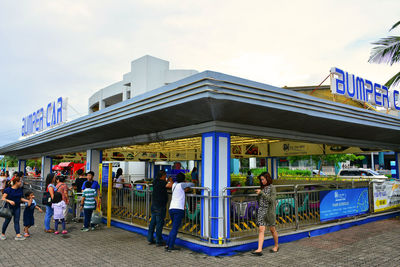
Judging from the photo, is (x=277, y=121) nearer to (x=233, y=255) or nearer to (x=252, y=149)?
(x=233, y=255)

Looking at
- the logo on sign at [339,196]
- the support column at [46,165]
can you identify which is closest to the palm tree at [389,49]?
the logo on sign at [339,196]

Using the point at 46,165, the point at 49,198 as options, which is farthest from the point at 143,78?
the point at 49,198

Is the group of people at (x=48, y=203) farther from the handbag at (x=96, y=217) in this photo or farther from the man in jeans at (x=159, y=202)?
the man in jeans at (x=159, y=202)

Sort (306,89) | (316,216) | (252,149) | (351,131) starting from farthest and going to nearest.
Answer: (306,89)
(252,149)
(351,131)
(316,216)

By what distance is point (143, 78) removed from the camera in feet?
Result: 112

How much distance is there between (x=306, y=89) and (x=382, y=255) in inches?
726

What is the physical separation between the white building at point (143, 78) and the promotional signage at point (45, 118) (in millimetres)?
16109

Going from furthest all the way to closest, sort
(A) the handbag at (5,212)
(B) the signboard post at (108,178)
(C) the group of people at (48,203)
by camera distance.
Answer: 1. (B) the signboard post at (108,178)
2. (C) the group of people at (48,203)
3. (A) the handbag at (5,212)

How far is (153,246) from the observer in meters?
7.18

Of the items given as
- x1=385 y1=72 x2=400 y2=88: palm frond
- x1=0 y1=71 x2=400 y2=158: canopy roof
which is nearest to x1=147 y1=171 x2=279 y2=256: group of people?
x1=0 y1=71 x2=400 y2=158: canopy roof

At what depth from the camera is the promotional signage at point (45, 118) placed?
1386 centimetres

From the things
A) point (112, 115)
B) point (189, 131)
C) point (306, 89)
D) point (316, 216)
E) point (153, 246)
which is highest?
point (306, 89)

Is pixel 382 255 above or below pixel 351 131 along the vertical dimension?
below

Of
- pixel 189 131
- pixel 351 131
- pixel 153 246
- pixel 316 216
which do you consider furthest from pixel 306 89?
pixel 153 246
